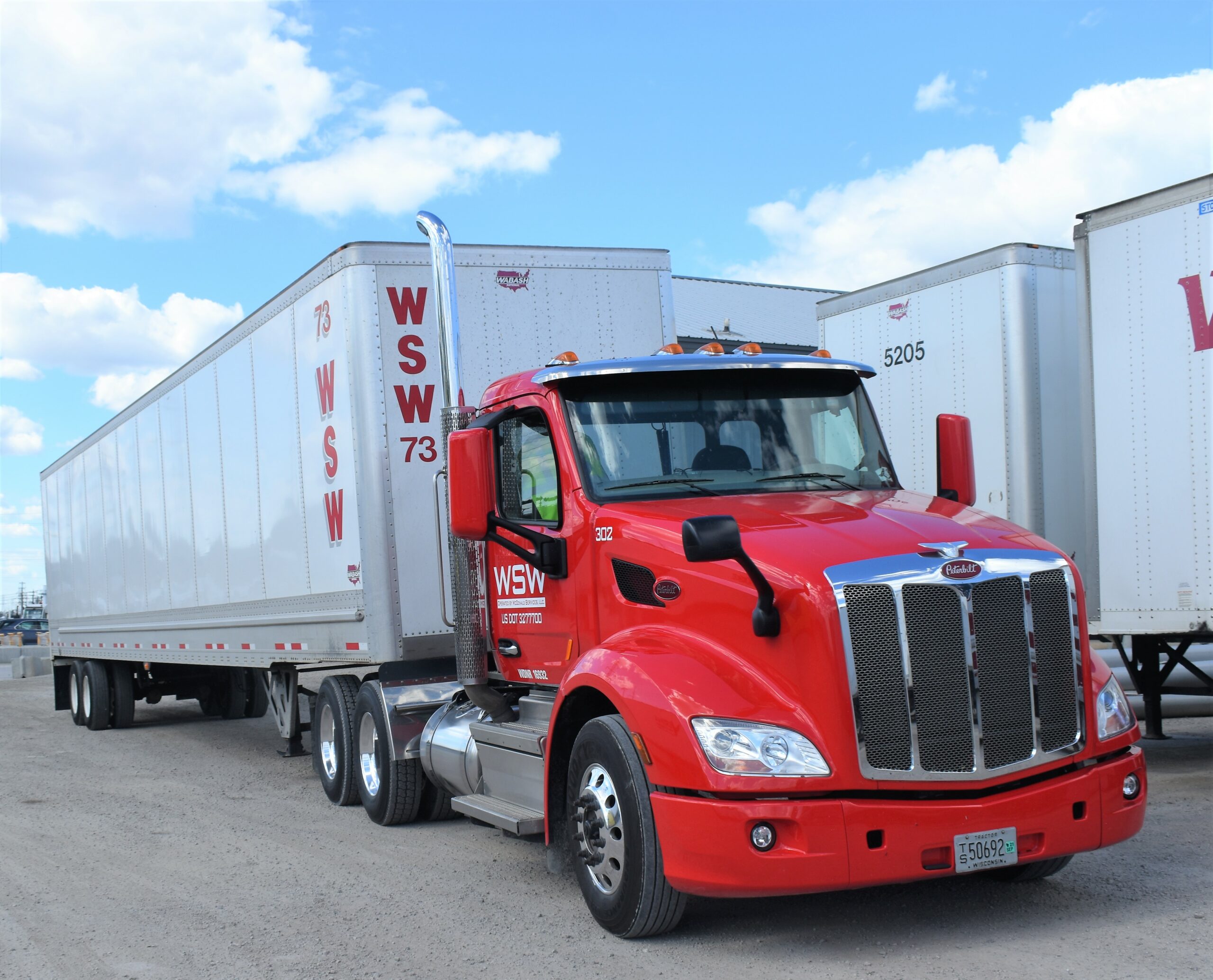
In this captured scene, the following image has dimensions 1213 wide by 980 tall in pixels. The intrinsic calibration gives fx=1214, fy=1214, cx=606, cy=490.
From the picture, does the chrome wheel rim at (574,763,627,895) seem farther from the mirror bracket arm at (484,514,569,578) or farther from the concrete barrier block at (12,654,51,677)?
the concrete barrier block at (12,654,51,677)

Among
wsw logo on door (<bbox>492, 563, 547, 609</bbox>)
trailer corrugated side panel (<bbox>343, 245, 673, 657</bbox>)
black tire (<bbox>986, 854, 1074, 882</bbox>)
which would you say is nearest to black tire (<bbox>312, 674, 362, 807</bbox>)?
trailer corrugated side panel (<bbox>343, 245, 673, 657</bbox>)

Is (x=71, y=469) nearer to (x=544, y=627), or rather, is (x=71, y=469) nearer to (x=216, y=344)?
(x=216, y=344)

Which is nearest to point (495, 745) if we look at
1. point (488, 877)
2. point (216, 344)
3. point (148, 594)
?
point (488, 877)

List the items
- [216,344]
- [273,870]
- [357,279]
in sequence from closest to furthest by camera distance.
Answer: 1. [273,870]
2. [357,279]
3. [216,344]

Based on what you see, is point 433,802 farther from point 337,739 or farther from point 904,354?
point 904,354

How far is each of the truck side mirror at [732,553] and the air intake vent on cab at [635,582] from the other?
687mm

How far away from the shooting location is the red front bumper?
4633 millimetres

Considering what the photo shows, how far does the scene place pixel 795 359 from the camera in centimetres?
651

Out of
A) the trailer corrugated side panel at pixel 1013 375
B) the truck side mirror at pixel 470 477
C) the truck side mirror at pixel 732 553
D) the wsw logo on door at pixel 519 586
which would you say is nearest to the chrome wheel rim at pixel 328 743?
the wsw logo on door at pixel 519 586

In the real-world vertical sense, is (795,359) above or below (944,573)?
above

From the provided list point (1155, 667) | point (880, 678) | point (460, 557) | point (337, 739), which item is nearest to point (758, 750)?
point (880, 678)

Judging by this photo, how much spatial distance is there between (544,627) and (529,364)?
9.35 ft

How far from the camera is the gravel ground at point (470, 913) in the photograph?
4.91 meters

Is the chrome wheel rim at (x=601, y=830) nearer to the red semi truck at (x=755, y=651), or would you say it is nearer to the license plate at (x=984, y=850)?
the red semi truck at (x=755, y=651)
